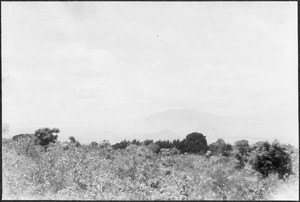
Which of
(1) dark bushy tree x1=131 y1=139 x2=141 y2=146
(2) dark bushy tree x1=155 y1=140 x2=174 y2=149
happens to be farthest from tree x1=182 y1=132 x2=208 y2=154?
(1) dark bushy tree x1=131 y1=139 x2=141 y2=146

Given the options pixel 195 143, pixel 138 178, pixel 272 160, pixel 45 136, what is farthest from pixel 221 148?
pixel 45 136

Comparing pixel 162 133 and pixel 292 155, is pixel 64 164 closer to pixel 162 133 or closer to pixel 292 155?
pixel 162 133

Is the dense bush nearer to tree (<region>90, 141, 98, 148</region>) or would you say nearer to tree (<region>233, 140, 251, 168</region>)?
tree (<region>233, 140, 251, 168</region>)

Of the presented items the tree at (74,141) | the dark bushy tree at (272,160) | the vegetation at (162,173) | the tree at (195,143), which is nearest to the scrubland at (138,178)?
the vegetation at (162,173)

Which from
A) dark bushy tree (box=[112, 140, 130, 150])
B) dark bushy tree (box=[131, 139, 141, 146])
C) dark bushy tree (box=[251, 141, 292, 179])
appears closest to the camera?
dark bushy tree (box=[251, 141, 292, 179])

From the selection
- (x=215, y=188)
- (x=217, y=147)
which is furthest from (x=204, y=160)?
(x=215, y=188)
